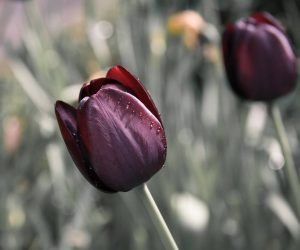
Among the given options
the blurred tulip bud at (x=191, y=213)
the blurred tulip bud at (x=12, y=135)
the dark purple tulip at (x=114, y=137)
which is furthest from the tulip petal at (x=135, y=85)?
the blurred tulip bud at (x=12, y=135)

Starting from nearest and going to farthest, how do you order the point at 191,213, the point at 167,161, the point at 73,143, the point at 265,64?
the point at 73,143 < the point at 265,64 < the point at 191,213 < the point at 167,161

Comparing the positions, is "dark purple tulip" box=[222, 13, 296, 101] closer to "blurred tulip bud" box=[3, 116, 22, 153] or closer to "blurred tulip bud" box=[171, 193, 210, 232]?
"blurred tulip bud" box=[171, 193, 210, 232]

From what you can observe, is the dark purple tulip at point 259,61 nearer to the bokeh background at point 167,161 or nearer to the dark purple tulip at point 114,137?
the dark purple tulip at point 114,137

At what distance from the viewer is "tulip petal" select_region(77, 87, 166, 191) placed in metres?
0.78

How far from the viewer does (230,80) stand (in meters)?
1.10

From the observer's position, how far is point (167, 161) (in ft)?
5.77

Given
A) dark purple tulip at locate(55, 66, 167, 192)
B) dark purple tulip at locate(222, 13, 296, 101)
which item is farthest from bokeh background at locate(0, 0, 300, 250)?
dark purple tulip at locate(55, 66, 167, 192)

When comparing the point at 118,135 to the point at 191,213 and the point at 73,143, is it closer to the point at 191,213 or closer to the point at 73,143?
the point at 73,143

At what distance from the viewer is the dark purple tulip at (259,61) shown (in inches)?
42.9

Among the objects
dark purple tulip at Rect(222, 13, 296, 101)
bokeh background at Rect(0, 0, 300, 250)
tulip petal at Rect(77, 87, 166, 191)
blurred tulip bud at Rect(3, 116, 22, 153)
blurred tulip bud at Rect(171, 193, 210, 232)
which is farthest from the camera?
blurred tulip bud at Rect(3, 116, 22, 153)

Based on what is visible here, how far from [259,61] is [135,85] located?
0.36m

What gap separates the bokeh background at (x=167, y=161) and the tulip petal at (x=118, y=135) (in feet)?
2.22

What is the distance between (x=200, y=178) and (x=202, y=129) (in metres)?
0.31

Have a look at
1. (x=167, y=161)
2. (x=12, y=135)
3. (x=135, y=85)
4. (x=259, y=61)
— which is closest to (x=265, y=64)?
(x=259, y=61)
